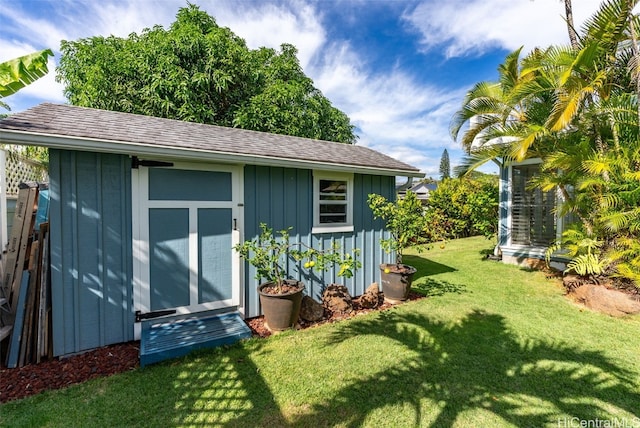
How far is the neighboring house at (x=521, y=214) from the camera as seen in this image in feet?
27.5

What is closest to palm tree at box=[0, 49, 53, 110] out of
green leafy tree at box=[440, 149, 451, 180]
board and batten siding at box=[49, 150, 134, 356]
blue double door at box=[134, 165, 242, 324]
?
board and batten siding at box=[49, 150, 134, 356]

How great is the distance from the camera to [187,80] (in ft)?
39.6

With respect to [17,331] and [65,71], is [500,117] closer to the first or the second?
[17,331]

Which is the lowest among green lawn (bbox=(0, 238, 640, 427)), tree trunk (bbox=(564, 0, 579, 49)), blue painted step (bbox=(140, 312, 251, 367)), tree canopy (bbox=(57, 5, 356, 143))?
green lawn (bbox=(0, 238, 640, 427))

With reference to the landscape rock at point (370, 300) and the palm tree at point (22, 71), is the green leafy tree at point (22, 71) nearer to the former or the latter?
the palm tree at point (22, 71)

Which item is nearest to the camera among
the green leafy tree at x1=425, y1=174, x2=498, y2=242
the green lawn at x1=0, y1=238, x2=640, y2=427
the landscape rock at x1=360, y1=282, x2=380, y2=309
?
the green lawn at x1=0, y1=238, x2=640, y2=427

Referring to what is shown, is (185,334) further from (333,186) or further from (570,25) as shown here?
(570,25)

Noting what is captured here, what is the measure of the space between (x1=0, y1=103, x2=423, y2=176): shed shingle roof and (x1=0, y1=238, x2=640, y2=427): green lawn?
2.64 meters

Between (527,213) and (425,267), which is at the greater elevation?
(527,213)

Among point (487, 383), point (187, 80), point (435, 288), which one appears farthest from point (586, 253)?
point (187, 80)

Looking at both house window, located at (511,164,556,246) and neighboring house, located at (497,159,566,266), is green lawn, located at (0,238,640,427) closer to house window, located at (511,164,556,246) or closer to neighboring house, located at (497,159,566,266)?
neighboring house, located at (497,159,566,266)

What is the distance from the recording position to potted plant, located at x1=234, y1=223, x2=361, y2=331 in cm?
407

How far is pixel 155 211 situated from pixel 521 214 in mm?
9626

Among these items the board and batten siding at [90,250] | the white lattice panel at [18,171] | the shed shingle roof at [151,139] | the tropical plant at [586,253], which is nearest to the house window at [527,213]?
the tropical plant at [586,253]
